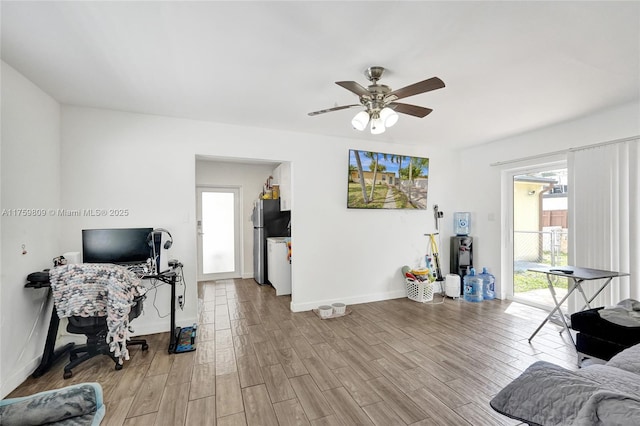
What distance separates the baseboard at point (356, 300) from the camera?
389 centimetres

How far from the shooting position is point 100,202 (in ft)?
9.81

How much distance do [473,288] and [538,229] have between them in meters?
1.27

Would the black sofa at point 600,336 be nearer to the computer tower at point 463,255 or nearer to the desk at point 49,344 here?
the computer tower at point 463,255

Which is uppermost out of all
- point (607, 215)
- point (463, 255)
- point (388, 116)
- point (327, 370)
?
point (388, 116)

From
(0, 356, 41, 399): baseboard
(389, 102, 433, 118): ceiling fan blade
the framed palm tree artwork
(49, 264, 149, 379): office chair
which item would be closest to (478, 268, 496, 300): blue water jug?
the framed palm tree artwork

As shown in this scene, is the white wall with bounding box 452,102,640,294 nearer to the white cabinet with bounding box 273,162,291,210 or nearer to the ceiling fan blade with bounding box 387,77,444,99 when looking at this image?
the ceiling fan blade with bounding box 387,77,444,99

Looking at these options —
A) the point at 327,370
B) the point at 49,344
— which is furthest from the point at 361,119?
the point at 49,344

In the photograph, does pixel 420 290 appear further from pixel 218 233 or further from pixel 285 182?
pixel 218 233

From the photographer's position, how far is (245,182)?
5848 millimetres

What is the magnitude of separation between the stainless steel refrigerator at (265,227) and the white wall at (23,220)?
2852 mm

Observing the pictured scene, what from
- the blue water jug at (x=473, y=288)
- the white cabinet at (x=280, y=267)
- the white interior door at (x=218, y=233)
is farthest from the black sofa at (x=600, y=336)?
the white interior door at (x=218, y=233)

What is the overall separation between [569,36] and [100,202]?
4.30m

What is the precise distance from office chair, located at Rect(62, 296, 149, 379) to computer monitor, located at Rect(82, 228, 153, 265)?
0.59m

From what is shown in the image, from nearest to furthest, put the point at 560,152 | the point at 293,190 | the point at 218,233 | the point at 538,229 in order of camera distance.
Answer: the point at 560,152 → the point at 293,190 → the point at 538,229 → the point at 218,233
